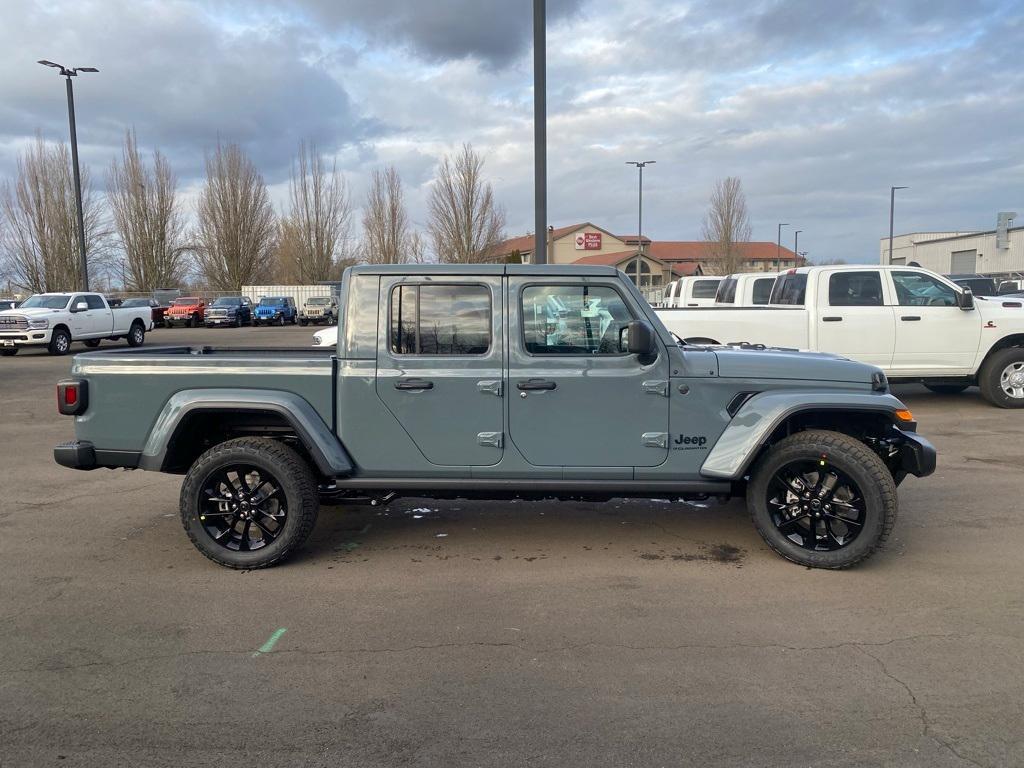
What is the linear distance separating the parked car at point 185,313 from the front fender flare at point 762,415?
40397mm

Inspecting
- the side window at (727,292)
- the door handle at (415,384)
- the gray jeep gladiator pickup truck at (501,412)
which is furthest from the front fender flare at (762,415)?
the side window at (727,292)

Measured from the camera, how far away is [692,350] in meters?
5.01

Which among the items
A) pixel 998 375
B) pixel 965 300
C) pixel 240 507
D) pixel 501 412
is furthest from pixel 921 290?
pixel 240 507

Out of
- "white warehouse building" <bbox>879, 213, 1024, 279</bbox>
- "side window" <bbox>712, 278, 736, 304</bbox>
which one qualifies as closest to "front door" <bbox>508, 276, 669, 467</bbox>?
"side window" <bbox>712, 278, 736, 304</bbox>

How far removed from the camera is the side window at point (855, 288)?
10.5m

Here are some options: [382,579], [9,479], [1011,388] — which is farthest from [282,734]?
[1011,388]

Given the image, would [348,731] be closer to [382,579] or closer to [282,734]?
[282,734]

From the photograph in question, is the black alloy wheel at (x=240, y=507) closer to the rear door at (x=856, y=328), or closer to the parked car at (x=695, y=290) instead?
the rear door at (x=856, y=328)

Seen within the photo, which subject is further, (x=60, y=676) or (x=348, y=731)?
(x=60, y=676)

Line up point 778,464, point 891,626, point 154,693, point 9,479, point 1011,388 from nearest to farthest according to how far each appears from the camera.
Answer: point 154,693
point 891,626
point 778,464
point 9,479
point 1011,388

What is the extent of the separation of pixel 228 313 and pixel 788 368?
39.7 m

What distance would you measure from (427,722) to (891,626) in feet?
8.14

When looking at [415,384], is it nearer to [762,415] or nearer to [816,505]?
[762,415]

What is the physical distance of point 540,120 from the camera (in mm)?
9867
